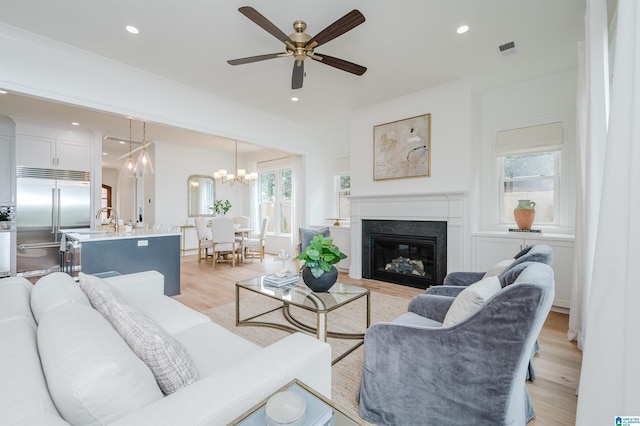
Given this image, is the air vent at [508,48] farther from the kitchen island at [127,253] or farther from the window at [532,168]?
the kitchen island at [127,253]

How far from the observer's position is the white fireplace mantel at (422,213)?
3.71 m

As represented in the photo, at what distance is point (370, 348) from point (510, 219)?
11.5ft

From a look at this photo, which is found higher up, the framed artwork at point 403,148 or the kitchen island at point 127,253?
the framed artwork at point 403,148

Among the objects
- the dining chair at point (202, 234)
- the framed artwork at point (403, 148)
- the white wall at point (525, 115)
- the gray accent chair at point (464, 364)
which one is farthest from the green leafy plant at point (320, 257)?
the dining chair at point (202, 234)

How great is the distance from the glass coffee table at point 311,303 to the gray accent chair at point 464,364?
59 cm

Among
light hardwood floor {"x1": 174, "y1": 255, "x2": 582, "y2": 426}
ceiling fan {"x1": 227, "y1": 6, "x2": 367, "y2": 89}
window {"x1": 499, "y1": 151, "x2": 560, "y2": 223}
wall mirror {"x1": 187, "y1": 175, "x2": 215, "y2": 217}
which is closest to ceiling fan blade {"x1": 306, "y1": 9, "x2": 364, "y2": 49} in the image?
ceiling fan {"x1": 227, "y1": 6, "x2": 367, "y2": 89}

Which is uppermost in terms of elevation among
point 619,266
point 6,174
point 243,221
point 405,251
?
point 6,174

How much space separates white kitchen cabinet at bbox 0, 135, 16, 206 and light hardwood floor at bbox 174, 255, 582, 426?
3.09 meters

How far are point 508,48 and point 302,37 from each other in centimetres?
225

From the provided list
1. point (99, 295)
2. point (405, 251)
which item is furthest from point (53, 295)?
point (405, 251)

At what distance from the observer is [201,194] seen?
752cm

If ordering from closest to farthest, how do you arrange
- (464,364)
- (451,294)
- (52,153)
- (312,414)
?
(312,414) → (464,364) → (451,294) → (52,153)

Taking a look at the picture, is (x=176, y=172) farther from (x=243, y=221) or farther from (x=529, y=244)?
(x=529, y=244)

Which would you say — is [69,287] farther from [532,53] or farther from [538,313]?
[532,53]
